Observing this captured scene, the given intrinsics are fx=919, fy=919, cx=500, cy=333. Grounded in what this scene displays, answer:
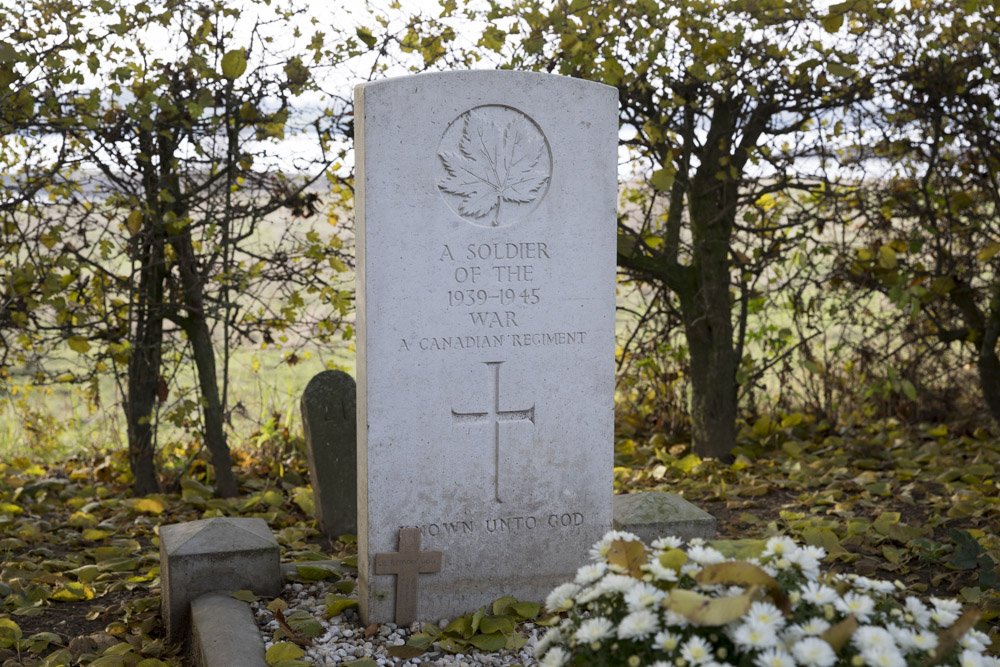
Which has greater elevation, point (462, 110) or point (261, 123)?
point (261, 123)

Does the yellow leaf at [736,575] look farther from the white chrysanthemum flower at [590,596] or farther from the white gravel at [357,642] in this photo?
the white gravel at [357,642]

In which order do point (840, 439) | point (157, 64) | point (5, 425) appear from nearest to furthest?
1. point (157, 64)
2. point (840, 439)
3. point (5, 425)

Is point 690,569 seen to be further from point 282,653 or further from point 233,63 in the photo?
point 233,63

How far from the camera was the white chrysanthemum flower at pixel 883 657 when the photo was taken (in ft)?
5.21

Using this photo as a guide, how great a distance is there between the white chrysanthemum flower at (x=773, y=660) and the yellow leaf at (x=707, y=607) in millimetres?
74

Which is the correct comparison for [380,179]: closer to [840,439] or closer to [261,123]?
[261,123]

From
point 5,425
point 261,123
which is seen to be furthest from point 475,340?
point 5,425

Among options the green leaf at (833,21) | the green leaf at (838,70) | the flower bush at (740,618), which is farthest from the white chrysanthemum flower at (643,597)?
the green leaf at (838,70)

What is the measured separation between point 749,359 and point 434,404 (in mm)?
2990

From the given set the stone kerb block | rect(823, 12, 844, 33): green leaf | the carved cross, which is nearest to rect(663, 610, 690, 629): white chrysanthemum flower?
the carved cross

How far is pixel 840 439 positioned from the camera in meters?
5.61

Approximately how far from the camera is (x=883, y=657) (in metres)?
1.60

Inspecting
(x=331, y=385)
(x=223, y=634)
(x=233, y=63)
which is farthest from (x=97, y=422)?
(x=223, y=634)

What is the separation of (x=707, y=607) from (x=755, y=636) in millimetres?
93
